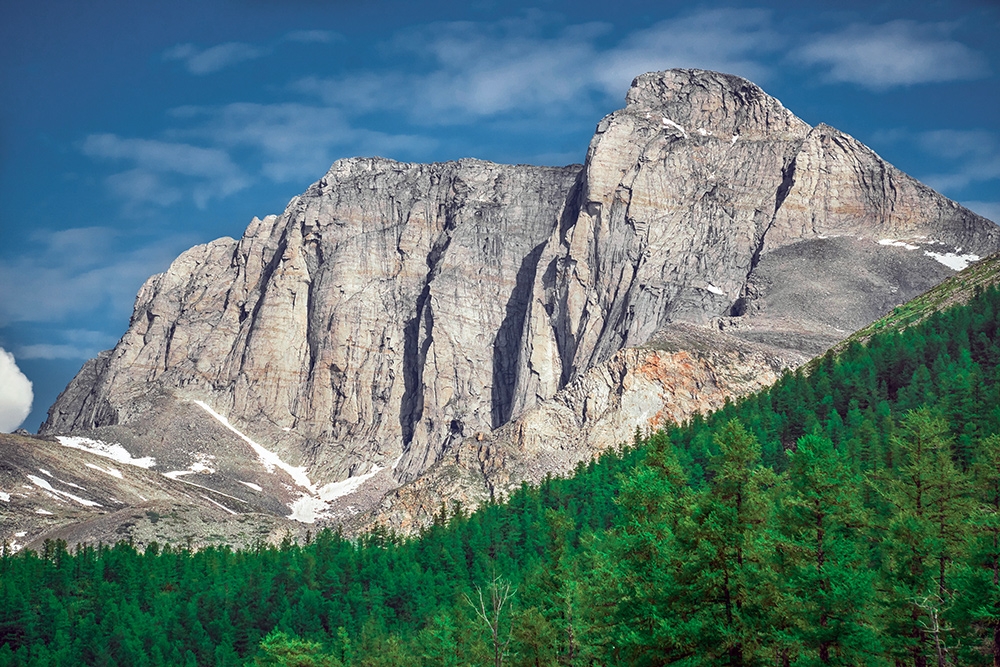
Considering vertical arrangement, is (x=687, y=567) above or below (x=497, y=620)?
above

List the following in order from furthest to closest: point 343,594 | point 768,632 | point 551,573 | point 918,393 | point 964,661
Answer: point 343,594 < point 918,393 < point 551,573 < point 964,661 < point 768,632

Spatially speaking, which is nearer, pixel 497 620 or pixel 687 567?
pixel 687 567

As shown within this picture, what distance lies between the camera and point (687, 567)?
4569 cm

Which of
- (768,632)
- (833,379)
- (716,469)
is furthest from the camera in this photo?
(833,379)

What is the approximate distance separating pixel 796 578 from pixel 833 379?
113 meters

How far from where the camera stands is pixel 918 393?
13175cm

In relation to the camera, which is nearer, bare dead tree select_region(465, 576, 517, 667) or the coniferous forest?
the coniferous forest

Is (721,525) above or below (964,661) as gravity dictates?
above

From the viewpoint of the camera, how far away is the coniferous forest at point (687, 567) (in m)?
45.6

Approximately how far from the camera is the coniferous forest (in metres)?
45.6

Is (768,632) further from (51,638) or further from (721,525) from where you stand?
(51,638)

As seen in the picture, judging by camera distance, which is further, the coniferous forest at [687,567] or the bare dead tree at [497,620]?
the bare dead tree at [497,620]

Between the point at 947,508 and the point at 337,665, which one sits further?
the point at 337,665

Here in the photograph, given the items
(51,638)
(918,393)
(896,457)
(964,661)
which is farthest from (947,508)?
(51,638)
